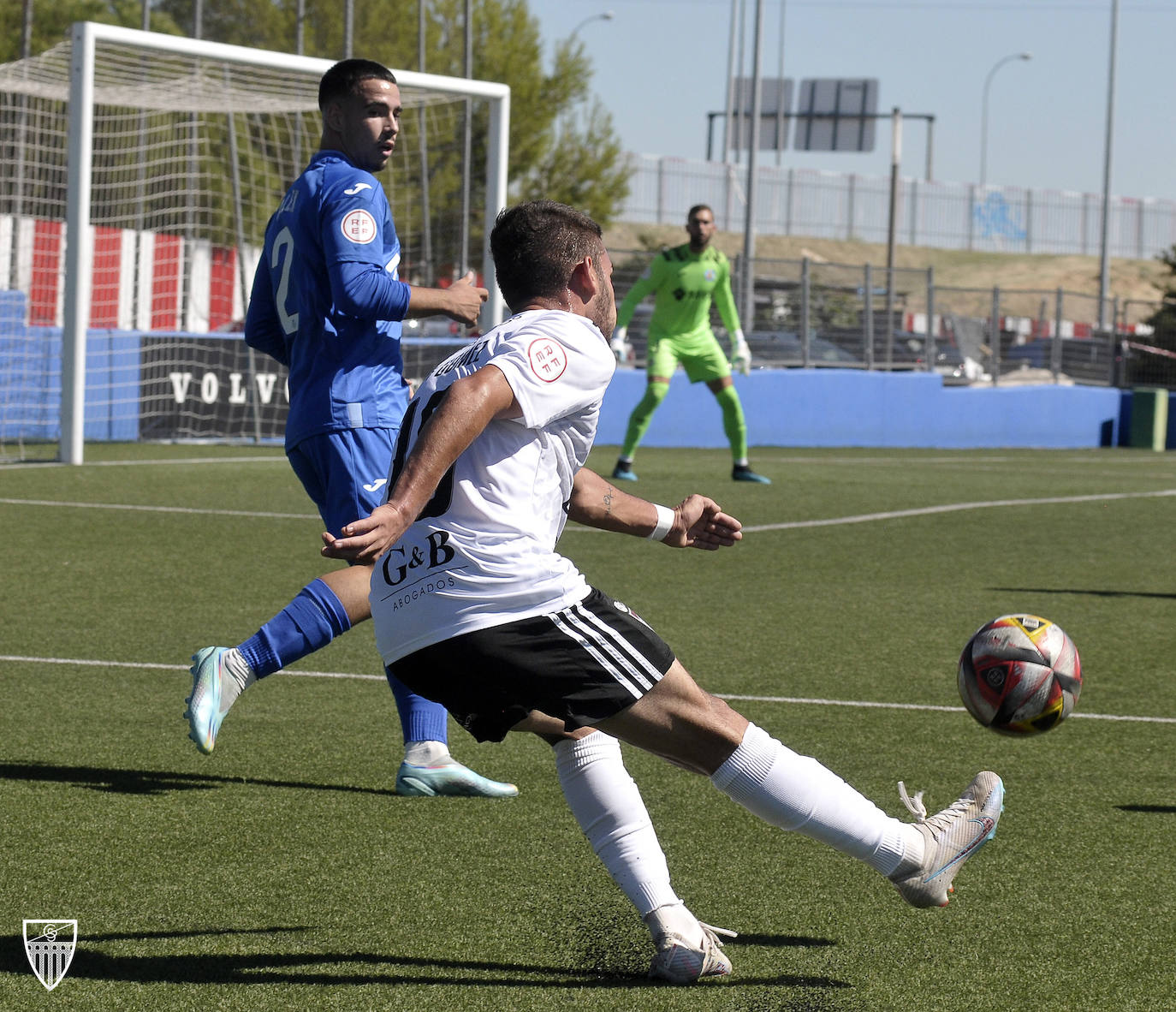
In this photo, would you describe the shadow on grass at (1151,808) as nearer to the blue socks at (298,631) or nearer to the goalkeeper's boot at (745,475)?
the blue socks at (298,631)

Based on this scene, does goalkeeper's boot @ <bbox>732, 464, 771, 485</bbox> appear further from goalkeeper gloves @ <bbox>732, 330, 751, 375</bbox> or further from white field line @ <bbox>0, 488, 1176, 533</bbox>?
white field line @ <bbox>0, 488, 1176, 533</bbox>

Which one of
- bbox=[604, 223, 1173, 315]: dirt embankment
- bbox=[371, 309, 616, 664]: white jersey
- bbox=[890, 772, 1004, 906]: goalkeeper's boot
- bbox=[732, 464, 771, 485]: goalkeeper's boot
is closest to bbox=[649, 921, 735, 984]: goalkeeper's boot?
bbox=[890, 772, 1004, 906]: goalkeeper's boot

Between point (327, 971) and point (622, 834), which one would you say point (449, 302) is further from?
point (327, 971)

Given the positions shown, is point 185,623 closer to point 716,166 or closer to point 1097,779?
point 1097,779

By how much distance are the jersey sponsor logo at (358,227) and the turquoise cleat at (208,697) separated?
1.26 m

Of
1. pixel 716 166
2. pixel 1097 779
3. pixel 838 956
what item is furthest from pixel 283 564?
Result: pixel 716 166

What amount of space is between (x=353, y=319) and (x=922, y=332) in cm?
2401

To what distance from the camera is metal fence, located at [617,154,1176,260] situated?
6056cm

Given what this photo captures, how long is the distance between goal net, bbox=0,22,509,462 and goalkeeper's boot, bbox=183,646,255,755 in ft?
33.5

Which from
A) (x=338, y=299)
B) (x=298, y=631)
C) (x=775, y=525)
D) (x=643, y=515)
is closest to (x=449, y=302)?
(x=338, y=299)

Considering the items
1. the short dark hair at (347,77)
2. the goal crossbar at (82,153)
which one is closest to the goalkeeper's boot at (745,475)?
the goal crossbar at (82,153)

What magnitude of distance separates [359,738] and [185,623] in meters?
2.19

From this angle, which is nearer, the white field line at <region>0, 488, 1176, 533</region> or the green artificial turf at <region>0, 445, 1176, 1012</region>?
the green artificial turf at <region>0, 445, 1176, 1012</region>

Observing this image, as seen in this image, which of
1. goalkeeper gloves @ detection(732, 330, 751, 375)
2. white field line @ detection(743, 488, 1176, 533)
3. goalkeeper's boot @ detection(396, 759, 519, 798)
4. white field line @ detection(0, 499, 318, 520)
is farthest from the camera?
goalkeeper gloves @ detection(732, 330, 751, 375)
